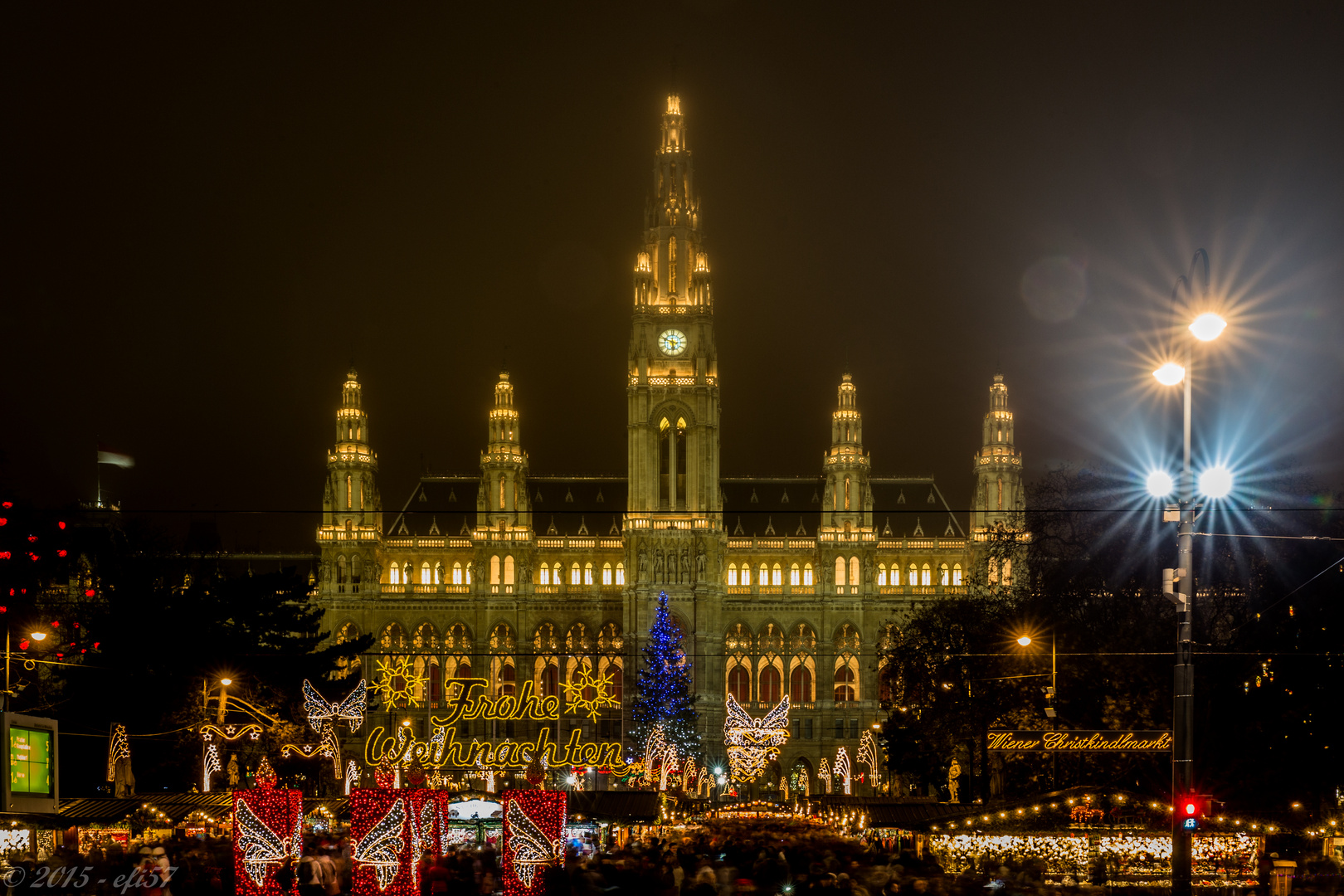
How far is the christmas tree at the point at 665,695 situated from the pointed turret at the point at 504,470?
1586 centimetres

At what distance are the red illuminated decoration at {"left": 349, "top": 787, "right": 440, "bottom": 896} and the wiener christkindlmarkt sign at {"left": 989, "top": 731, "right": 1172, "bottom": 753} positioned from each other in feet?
50.0

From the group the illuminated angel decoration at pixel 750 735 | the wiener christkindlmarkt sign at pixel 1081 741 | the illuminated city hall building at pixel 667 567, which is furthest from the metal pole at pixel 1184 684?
the illuminated city hall building at pixel 667 567

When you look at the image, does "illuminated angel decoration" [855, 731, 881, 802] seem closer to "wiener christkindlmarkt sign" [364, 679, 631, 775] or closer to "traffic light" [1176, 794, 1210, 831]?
"wiener christkindlmarkt sign" [364, 679, 631, 775]

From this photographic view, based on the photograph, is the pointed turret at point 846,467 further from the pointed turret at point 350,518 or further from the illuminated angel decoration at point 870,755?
the pointed turret at point 350,518

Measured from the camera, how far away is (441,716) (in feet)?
133

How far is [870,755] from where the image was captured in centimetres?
8638

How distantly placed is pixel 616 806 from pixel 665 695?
173 ft

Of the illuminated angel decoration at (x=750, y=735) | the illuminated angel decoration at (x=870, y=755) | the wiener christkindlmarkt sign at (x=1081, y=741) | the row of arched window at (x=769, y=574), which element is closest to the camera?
the wiener christkindlmarkt sign at (x=1081, y=741)

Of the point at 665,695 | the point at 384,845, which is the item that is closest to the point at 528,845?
the point at 384,845

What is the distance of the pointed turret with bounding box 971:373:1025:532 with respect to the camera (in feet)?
349

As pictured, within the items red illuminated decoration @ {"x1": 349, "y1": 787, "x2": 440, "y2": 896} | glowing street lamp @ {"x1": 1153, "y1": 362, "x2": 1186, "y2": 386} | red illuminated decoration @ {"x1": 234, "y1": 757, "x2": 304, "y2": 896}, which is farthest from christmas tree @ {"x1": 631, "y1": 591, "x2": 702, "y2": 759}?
glowing street lamp @ {"x1": 1153, "y1": 362, "x2": 1186, "y2": 386}

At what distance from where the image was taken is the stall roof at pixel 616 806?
126 feet

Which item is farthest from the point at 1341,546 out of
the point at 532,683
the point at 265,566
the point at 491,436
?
the point at 265,566

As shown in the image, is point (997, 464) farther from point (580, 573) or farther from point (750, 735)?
point (750, 735)
